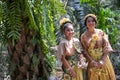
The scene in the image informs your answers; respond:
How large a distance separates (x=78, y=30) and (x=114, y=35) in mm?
615

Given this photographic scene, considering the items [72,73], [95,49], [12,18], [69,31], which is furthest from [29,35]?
[95,49]

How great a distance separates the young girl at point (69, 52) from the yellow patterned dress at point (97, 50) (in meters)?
0.13

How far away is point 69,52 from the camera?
314cm

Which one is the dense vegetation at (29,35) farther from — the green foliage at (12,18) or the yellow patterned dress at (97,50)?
the yellow patterned dress at (97,50)

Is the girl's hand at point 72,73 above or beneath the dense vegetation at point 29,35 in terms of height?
beneath

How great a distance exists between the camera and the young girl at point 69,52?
313 cm

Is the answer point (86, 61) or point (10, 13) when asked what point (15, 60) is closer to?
point (10, 13)

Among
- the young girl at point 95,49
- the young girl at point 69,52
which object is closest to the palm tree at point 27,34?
the young girl at point 69,52

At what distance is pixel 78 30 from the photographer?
519cm

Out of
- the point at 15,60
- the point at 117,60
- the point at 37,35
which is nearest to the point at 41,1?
the point at 37,35

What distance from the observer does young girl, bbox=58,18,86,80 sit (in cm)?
313

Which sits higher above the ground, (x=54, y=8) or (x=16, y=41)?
(x=54, y=8)

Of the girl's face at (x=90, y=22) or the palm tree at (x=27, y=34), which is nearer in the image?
the palm tree at (x=27, y=34)

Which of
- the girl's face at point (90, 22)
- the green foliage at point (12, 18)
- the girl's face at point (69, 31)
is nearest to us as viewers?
the green foliage at point (12, 18)
